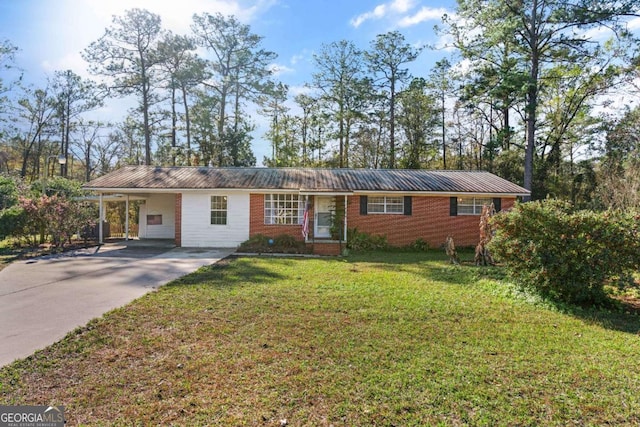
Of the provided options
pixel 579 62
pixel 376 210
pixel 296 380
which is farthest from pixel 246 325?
pixel 579 62

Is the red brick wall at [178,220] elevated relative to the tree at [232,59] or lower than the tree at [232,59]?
lower

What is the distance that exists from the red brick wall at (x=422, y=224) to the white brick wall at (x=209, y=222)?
4.73 metres

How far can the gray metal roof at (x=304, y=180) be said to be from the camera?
1423cm

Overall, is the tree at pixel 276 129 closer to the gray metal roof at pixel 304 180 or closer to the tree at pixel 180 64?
the tree at pixel 180 64

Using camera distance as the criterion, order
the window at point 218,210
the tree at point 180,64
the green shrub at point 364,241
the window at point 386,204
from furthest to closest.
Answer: the tree at point 180,64 < the window at point 386,204 < the window at point 218,210 < the green shrub at point 364,241

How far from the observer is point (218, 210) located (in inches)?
568

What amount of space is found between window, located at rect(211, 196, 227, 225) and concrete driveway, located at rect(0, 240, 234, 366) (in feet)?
6.49

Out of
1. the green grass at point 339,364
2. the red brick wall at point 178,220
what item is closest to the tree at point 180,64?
the red brick wall at point 178,220

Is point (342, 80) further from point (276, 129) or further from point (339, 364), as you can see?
point (339, 364)

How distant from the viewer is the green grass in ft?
9.23

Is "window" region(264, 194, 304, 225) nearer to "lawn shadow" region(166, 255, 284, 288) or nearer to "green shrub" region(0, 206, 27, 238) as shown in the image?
"lawn shadow" region(166, 255, 284, 288)

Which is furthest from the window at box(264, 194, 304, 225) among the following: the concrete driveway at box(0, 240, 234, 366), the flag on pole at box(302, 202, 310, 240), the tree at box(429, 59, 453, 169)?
the tree at box(429, 59, 453, 169)

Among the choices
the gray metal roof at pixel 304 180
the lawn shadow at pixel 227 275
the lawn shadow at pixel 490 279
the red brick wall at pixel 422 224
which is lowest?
the lawn shadow at pixel 490 279

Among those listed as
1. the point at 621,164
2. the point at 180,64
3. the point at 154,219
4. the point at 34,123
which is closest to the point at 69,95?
the point at 34,123
